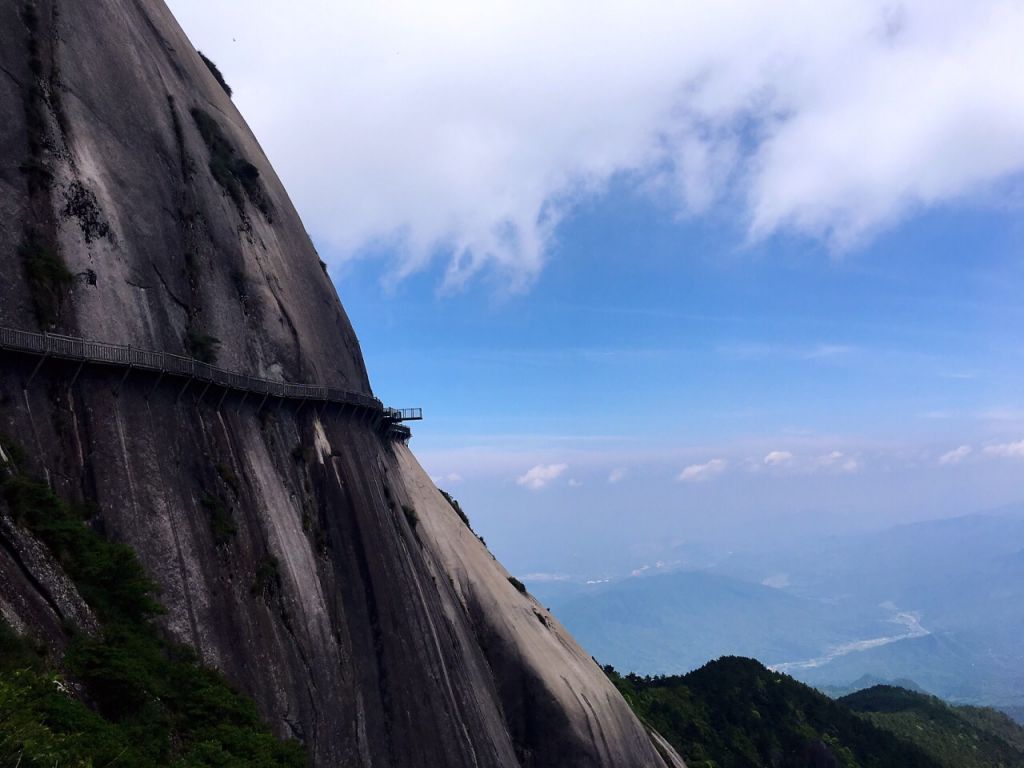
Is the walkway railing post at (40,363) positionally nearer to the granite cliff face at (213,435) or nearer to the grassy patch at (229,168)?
the granite cliff face at (213,435)

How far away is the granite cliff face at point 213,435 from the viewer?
21.5 metres

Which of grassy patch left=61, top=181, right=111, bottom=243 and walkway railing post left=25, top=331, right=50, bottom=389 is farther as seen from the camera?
grassy patch left=61, top=181, right=111, bottom=243

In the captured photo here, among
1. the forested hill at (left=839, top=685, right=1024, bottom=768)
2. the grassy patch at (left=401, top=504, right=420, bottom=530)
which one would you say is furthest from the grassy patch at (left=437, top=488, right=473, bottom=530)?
the forested hill at (left=839, top=685, right=1024, bottom=768)

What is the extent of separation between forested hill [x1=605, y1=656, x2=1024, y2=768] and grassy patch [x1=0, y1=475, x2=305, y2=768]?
163 ft

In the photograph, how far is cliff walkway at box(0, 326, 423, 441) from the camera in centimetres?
2062

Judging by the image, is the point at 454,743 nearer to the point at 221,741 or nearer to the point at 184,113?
the point at 221,741

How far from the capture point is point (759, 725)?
227 ft

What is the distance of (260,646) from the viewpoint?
23.3m

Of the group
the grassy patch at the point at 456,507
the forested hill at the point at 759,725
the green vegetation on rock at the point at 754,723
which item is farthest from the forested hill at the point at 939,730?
the grassy patch at the point at 456,507

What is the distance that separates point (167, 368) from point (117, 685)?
10.7m

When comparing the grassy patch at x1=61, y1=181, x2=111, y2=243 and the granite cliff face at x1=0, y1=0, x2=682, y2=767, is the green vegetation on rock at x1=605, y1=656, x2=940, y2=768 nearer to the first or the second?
the granite cliff face at x1=0, y1=0, x2=682, y2=767

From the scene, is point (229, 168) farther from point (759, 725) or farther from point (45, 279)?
point (759, 725)

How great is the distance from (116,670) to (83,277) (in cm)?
1252

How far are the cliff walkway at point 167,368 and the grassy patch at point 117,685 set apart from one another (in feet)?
12.7
